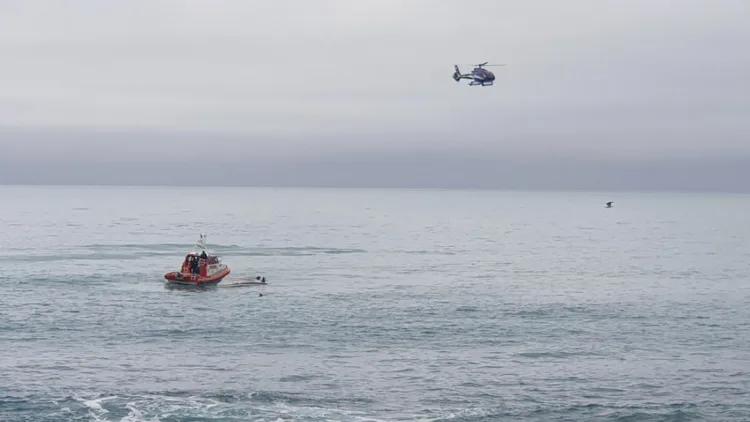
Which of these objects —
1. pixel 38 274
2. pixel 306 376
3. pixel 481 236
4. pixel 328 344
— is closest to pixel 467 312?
pixel 328 344

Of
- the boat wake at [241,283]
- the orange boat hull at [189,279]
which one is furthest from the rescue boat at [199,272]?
the boat wake at [241,283]

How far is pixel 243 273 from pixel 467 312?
39455mm

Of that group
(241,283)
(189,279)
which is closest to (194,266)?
(189,279)

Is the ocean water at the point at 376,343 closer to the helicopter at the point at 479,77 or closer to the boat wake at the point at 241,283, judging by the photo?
the boat wake at the point at 241,283

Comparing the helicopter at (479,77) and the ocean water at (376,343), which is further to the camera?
the helicopter at (479,77)

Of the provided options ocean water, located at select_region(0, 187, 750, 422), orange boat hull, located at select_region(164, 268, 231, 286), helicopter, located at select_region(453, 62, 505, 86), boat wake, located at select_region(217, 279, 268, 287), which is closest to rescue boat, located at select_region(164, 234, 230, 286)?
orange boat hull, located at select_region(164, 268, 231, 286)

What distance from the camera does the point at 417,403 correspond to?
151 ft

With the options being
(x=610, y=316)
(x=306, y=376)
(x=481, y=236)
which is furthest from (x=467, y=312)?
(x=481, y=236)

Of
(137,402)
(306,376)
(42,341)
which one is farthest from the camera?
(42,341)

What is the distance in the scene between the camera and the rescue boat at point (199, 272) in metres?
89.6

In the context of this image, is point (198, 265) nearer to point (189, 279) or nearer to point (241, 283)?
→ point (189, 279)

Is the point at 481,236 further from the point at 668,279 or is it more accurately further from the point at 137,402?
the point at 137,402

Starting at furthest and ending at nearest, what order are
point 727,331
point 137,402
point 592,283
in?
1. point 592,283
2. point 727,331
3. point 137,402

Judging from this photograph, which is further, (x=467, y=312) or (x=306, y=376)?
(x=467, y=312)
